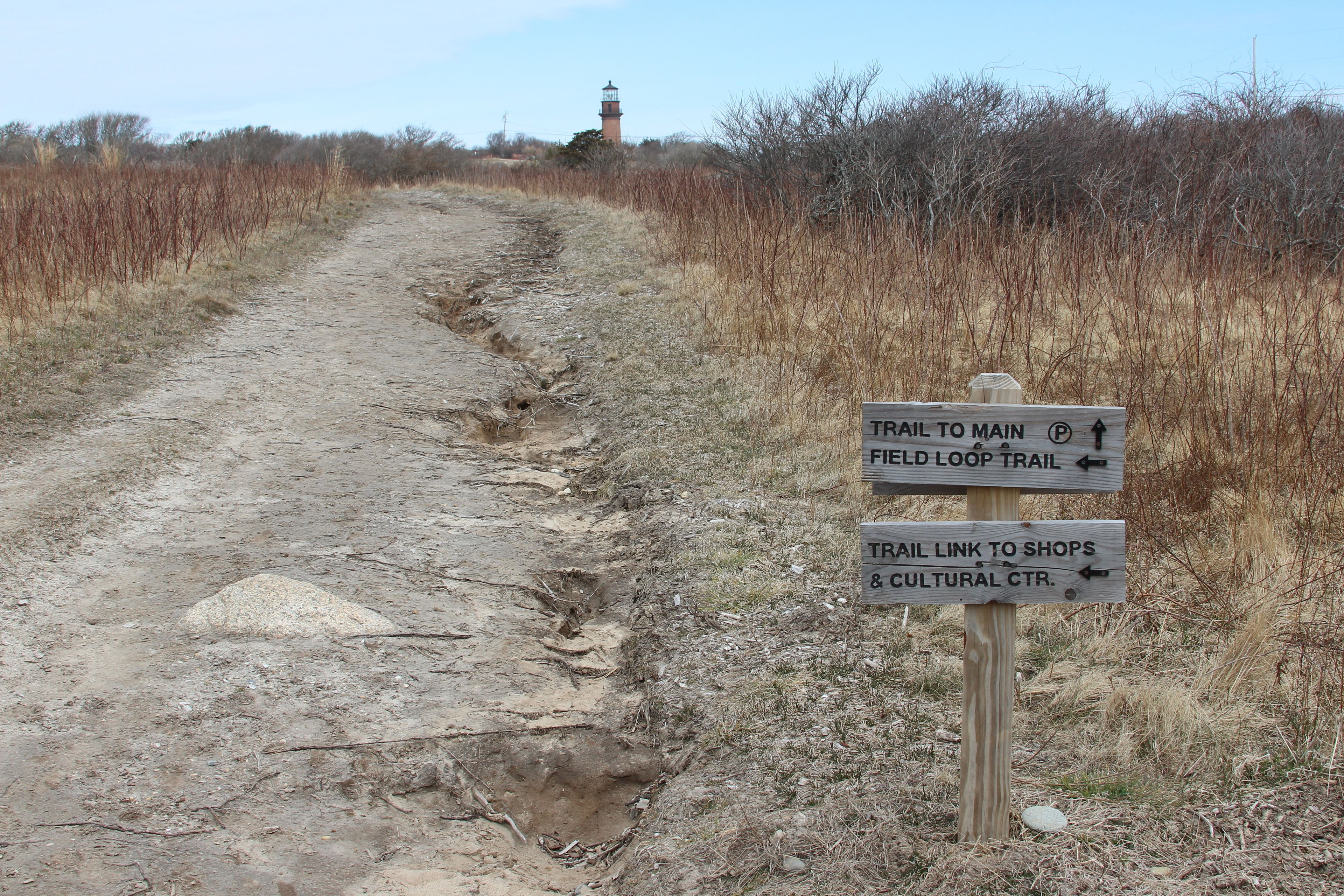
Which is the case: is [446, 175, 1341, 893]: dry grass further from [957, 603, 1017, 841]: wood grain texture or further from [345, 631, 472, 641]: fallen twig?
[345, 631, 472, 641]: fallen twig

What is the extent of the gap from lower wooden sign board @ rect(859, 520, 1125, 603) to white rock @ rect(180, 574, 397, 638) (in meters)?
2.24

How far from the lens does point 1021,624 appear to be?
3.43 meters

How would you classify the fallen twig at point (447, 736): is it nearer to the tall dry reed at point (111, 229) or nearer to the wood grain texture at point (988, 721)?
the wood grain texture at point (988, 721)

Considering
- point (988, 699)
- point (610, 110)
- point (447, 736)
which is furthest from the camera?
point (610, 110)

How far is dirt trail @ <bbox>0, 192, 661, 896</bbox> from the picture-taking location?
256cm

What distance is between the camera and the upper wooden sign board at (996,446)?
2055 millimetres

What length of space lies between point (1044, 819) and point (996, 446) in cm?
103

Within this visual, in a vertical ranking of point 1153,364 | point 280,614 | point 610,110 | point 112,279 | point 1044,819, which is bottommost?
point 1044,819

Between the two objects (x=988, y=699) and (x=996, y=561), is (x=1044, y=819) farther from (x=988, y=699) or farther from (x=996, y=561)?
(x=996, y=561)

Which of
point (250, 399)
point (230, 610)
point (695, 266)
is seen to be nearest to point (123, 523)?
point (230, 610)

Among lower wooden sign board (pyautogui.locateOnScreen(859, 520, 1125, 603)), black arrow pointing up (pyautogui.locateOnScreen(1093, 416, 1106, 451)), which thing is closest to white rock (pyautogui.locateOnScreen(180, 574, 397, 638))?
lower wooden sign board (pyautogui.locateOnScreen(859, 520, 1125, 603))

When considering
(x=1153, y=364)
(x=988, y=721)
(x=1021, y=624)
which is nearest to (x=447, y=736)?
(x=988, y=721)

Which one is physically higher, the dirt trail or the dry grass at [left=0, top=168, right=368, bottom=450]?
the dry grass at [left=0, top=168, right=368, bottom=450]

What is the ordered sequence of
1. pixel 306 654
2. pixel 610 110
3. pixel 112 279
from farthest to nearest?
pixel 610 110
pixel 112 279
pixel 306 654
